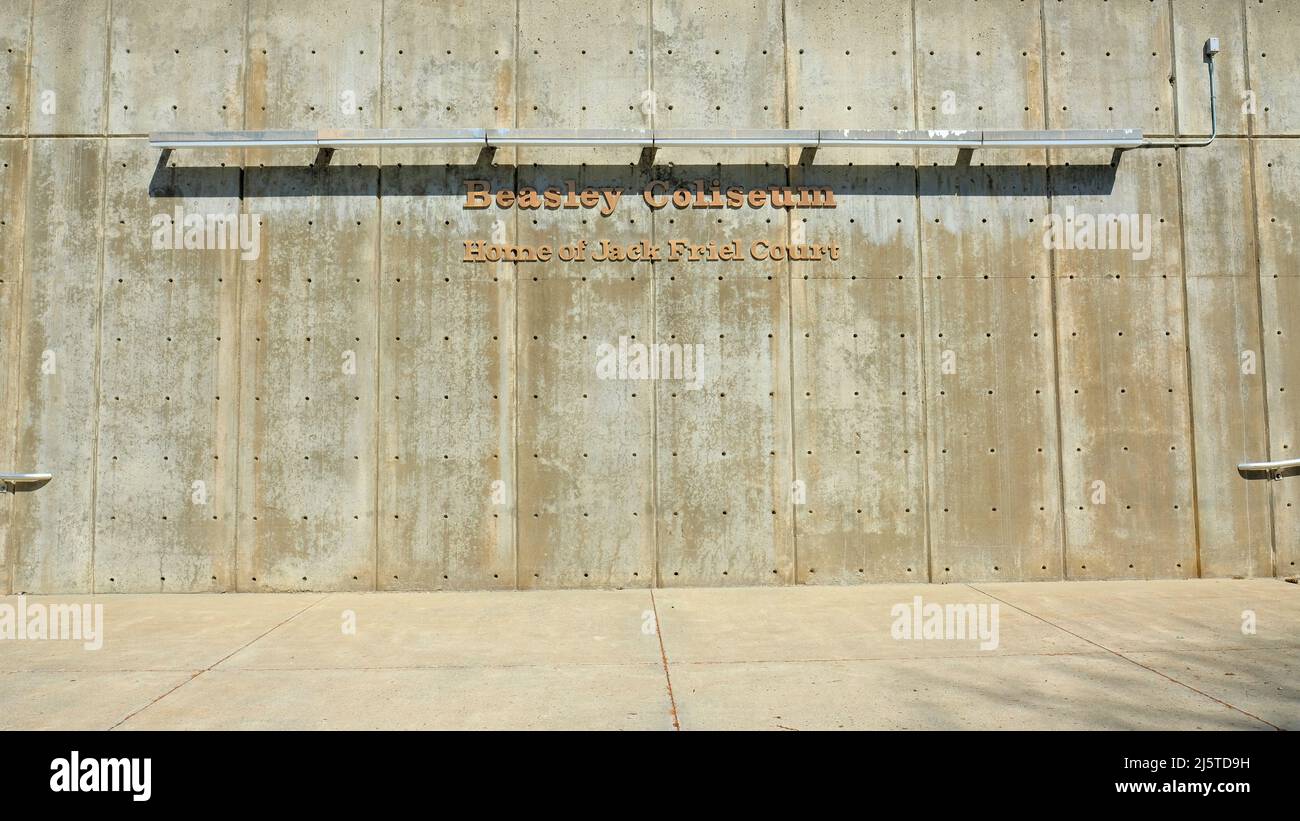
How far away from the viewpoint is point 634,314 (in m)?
7.23

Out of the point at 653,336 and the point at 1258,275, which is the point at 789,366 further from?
the point at 1258,275

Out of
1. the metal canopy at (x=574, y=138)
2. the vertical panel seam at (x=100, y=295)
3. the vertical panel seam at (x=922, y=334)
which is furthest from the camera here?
the vertical panel seam at (x=922, y=334)

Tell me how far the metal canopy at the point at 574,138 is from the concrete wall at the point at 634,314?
0.29 meters

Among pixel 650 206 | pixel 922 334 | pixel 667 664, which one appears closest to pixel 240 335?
pixel 650 206

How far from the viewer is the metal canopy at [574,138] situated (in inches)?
275

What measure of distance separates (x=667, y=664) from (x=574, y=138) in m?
4.84

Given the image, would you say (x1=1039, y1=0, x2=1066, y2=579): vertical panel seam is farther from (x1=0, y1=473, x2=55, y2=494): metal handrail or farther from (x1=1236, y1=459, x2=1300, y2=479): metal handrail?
(x1=0, y1=473, x2=55, y2=494): metal handrail

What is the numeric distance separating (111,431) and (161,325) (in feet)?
3.63

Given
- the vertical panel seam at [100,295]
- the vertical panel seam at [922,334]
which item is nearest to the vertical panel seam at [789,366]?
the vertical panel seam at [922,334]

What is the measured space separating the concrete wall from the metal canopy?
11.2 inches

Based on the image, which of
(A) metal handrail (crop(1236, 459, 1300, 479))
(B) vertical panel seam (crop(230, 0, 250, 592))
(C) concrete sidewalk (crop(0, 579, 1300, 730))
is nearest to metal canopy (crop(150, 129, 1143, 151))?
(B) vertical panel seam (crop(230, 0, 250, 592))

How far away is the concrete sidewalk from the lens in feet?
12.3

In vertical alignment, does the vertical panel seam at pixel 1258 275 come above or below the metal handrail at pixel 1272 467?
above

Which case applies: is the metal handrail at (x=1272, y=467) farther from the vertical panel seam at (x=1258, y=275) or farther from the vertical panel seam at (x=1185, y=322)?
the vertical panel seam at (x=1185, y=322)
